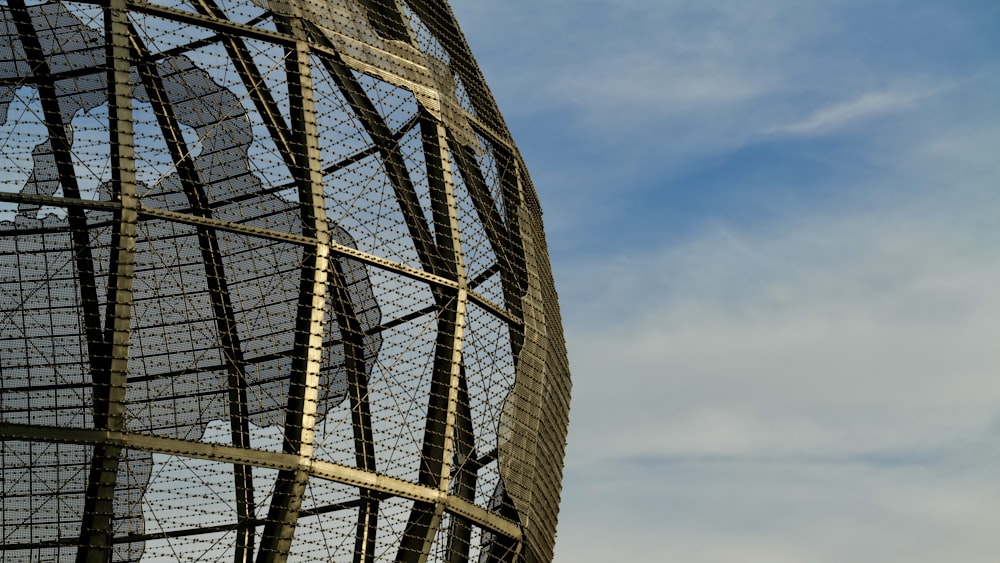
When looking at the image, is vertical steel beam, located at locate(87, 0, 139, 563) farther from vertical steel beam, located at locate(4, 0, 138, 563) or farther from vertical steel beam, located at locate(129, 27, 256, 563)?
vertical steel beam, located at locate(129, 27, 256, 563)

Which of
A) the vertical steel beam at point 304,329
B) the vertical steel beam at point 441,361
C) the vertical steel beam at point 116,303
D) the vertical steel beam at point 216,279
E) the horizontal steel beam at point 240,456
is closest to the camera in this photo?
the horizontal steel beam at point 240,456

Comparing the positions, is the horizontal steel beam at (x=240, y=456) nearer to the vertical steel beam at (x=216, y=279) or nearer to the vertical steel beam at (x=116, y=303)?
the vertical steel beam at (x=116, y=303)

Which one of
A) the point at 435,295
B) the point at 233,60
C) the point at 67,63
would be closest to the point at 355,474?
the point at 435,295

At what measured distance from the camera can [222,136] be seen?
20.4 metres

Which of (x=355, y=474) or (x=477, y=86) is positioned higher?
(x=477, y=86)

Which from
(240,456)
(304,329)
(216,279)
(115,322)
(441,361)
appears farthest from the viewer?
(216,279)

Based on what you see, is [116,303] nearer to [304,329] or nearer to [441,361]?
[304,329]

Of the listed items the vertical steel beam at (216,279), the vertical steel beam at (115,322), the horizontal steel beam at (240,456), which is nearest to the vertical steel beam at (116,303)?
the vertical steel beam at (115,322)

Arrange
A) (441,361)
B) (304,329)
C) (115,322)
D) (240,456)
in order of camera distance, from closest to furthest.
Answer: (115,322)
(240,456)
(304,329)
(441,361)

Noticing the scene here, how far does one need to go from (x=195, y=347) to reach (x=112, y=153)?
24.9ft

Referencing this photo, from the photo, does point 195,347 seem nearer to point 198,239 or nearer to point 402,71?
point 198,239

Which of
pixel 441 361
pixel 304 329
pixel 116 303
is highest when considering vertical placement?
pixel 441 361

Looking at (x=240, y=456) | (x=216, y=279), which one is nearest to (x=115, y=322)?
(x=240, y=456)

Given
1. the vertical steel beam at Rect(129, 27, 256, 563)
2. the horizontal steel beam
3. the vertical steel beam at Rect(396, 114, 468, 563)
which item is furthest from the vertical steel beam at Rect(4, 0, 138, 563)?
the vertical steel beam at Rect(129, 27, 256, 563)
